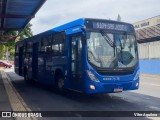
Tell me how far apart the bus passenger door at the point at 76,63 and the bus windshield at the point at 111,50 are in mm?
552

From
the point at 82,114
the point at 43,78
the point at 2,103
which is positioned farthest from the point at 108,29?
the point at 43,78

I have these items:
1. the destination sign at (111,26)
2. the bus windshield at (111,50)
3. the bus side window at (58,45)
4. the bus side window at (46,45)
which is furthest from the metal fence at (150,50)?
A: the bus windshield at (111,50)

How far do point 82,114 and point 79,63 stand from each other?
115 inches

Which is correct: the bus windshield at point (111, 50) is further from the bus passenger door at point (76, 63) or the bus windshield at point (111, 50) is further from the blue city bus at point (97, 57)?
the bus passenger door at point (76, 63)

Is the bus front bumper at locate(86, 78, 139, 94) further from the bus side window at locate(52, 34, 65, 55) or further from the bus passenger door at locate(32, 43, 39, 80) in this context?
the bus passenger door at locate(32, 43, 39, 80)

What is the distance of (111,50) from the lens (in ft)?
40.6

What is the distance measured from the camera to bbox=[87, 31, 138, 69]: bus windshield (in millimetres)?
12125

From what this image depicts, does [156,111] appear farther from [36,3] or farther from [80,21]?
[36,3]

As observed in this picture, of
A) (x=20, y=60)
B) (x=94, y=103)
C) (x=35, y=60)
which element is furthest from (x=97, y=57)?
(x=20, y=60)

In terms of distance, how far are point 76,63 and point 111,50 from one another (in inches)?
57.3

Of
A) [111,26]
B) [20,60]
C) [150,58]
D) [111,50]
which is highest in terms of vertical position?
[111,26]

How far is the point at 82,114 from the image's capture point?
10.0m

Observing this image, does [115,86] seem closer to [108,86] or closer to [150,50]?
[108,86]

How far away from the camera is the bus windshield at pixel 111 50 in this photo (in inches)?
477
